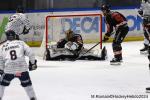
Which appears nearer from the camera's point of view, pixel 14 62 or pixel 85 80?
pixel 14 62

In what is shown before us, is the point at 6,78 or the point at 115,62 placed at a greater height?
the point at 6,78

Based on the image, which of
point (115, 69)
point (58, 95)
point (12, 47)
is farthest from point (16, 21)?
point (12, 47)

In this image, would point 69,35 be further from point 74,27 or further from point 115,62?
point 74,27

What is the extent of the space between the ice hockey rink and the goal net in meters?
0.79

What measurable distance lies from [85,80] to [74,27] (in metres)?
4.40

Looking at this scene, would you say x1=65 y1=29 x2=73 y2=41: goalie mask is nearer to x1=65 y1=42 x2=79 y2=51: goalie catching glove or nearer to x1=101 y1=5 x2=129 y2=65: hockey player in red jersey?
x1=65 y1=42 x2=79 y2=51: goalie catching glove

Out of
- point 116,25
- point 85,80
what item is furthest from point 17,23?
point 85,80

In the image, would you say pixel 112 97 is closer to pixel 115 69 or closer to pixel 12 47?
pixel 12 47

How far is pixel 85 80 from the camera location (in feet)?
30.5

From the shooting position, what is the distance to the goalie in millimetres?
11727

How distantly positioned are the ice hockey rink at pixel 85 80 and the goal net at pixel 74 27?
0.79m

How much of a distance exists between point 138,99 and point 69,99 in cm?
96

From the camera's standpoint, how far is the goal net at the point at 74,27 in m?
12.5

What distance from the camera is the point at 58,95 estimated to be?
796cm
